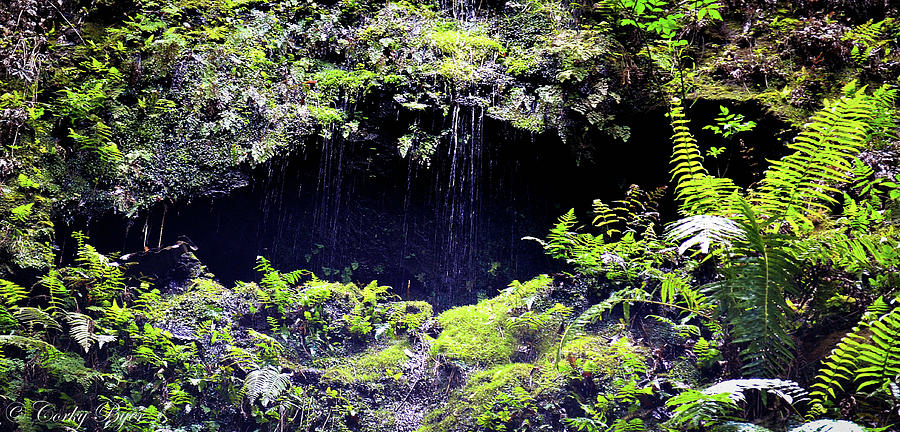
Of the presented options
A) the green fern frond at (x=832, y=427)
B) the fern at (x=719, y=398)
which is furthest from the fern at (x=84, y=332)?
the green fern frond at (x=832, y=427)

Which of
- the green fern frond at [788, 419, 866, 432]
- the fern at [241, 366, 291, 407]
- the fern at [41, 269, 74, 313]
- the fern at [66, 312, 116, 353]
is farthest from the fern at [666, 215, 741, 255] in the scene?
the fern at [41, 269, 74, 313]

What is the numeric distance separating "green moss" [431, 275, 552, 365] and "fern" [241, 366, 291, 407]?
4.28 feet

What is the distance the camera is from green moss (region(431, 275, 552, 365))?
14.4ft

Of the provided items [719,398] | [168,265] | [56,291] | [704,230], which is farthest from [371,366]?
[704,230]

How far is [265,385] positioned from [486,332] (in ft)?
6.19

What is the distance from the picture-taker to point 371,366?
439cm

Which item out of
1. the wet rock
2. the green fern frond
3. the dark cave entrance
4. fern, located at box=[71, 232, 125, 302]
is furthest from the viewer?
the dark cave entrance

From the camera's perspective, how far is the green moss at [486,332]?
4.38 metres

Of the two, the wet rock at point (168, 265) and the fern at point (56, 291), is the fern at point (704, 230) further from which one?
the fern at point (56, 291)

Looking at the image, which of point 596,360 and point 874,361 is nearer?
point 874,361

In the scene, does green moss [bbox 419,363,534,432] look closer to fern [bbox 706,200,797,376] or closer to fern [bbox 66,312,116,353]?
fern [bbox 706,200,797,376]

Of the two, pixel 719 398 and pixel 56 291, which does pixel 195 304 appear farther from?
pixel 719 398

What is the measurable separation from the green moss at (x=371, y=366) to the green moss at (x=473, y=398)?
0.51 metres

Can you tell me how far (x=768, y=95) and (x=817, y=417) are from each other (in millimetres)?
3125
